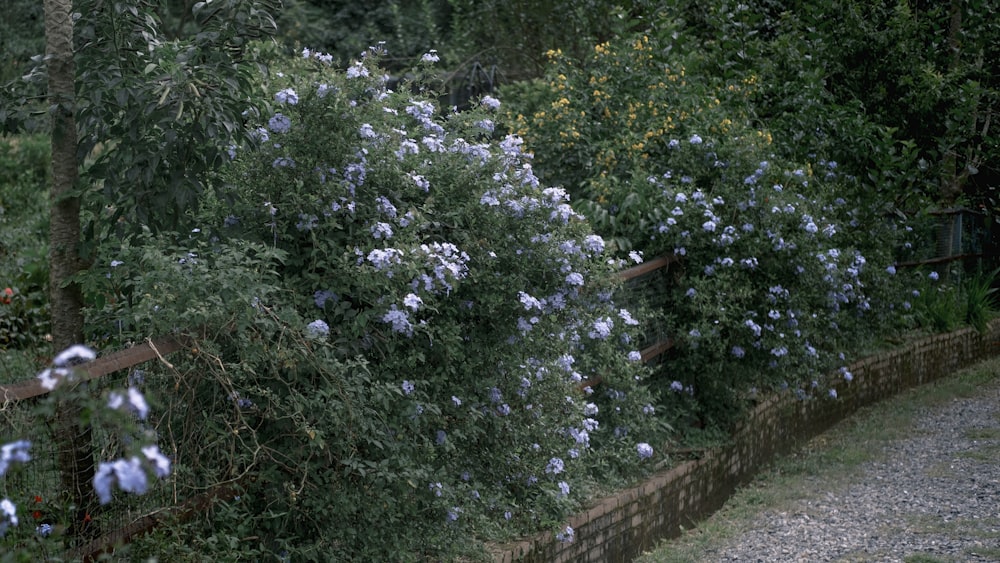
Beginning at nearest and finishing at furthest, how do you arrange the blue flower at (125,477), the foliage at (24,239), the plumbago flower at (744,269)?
the blue flower at (125,477) < the plumbago flower at (744,269) < the foliage at (24,239)

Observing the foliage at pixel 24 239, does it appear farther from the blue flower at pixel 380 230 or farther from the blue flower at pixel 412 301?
the blue flower at pixel 412 301

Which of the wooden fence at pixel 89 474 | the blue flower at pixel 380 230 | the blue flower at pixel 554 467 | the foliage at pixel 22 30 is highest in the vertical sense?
the foliage at pixel 22 30

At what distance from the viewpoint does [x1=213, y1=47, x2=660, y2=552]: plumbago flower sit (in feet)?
13.4

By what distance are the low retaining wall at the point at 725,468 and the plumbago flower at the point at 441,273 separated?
0.24 metres

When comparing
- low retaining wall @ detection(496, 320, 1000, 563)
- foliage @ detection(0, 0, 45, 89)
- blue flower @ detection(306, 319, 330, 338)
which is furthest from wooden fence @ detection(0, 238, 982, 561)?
foliage @ detection(0, 0, 45, 89)

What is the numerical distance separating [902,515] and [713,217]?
225 centimetres

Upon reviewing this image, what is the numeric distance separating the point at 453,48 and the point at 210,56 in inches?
474

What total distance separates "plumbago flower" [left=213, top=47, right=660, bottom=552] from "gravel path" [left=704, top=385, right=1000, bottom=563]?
1.52 m

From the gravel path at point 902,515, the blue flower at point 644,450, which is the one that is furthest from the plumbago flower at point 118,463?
the gravel path at point 902,515

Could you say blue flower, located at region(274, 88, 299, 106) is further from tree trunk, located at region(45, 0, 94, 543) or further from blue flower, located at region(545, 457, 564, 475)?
blue flower, located at region(545, 457, 564, 475)

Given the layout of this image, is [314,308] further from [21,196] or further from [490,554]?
[21,196]

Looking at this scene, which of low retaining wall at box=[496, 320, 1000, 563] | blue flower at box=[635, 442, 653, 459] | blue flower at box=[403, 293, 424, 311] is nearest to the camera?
blue flower at box=[403, 293, 424, 311]

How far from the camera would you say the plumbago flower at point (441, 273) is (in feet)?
13.4

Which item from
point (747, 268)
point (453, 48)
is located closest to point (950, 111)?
point (747, 268)
